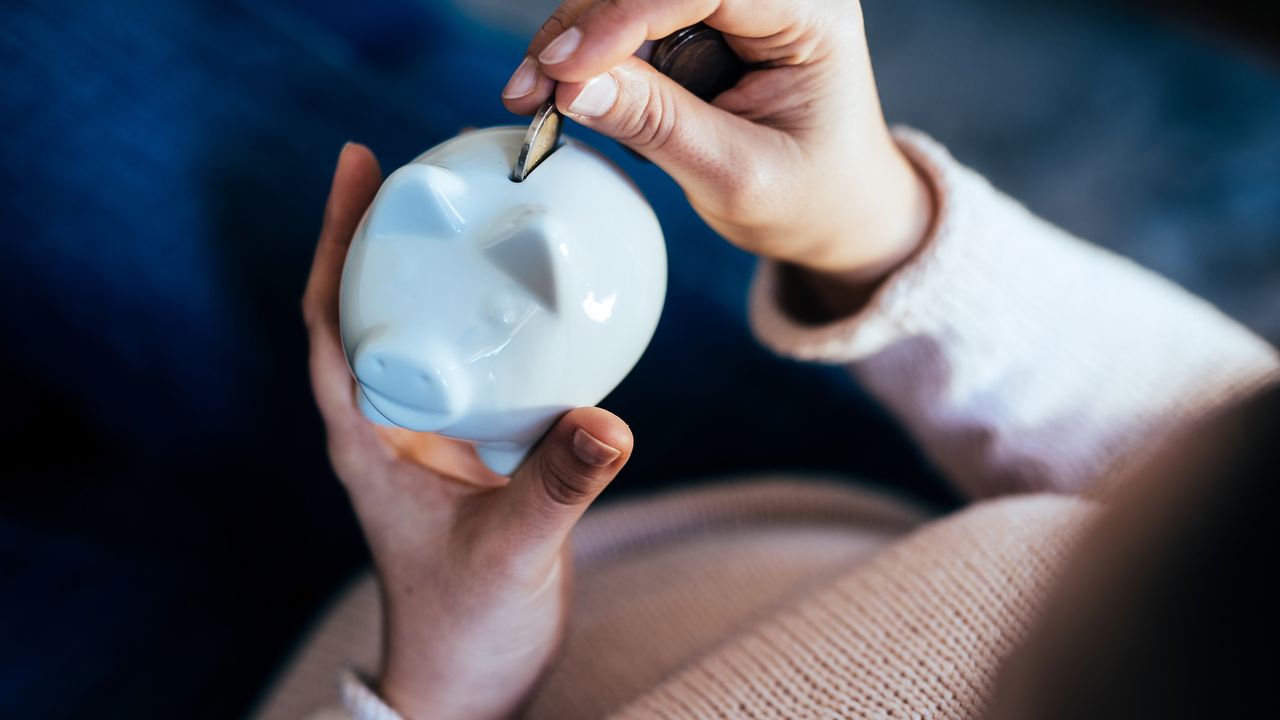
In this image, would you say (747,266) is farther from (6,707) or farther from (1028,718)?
(6,707)

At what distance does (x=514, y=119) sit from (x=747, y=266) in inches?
10.9

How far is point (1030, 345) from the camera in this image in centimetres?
57

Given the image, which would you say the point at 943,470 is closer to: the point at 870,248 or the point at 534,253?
the point at 870,248

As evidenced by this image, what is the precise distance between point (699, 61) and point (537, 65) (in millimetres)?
98

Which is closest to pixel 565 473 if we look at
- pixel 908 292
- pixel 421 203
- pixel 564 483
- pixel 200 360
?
pixel 564 483

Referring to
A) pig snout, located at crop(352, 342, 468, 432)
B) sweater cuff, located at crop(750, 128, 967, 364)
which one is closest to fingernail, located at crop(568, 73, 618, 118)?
pig snout, located at crop(352, 342, 468, 432)

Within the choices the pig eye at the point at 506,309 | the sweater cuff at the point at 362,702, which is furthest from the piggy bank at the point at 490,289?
the sweater cuff at the point at 362,702

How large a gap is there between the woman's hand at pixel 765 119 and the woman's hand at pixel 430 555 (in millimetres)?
151

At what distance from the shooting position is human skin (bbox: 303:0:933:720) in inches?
14.5

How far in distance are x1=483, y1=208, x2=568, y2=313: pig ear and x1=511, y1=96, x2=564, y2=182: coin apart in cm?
3

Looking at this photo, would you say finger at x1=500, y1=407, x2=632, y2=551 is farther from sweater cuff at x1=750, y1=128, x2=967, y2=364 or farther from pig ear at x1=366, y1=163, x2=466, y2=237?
sweater cuff at x1=750, y1=128, x2=967, y2=364

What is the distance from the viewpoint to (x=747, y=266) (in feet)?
2.45

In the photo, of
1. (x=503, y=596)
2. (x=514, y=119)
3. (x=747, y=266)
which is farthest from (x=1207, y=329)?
(x=514, y=119)

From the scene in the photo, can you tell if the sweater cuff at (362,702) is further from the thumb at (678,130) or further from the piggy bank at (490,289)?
the thumb at (678,130)
